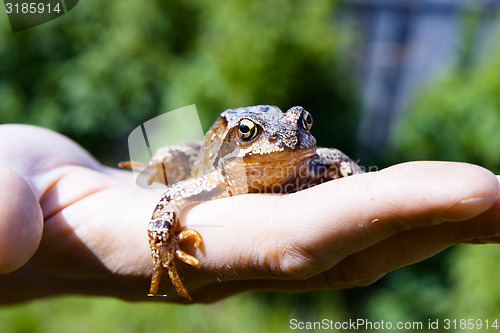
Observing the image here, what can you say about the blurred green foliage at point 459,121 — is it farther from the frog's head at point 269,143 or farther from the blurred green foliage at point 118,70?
the frog's head at point 269,143

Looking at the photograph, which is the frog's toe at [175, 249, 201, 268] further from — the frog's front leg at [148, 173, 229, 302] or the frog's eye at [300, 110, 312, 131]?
the frog's eye at [300, 110, 312, 131]

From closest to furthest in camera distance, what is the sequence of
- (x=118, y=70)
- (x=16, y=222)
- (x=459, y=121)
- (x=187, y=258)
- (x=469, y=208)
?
(x=469, y=208) < (x=16, y=222) < (x=187, y=258) < (x=459, y=121) < (x=118, y=70)

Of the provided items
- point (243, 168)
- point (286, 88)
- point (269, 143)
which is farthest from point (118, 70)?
point (269, 143)

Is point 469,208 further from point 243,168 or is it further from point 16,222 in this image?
point 16,222

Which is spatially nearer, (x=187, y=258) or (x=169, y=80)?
(x=187, y=258)

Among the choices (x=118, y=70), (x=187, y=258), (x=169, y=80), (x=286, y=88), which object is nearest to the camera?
(x=187, y=258)

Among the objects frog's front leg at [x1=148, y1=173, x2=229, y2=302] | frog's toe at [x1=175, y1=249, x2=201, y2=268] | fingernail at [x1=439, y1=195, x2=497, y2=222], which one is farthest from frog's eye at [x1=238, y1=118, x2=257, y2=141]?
fingernail at [x1=439, y1=195, x2=497, y2=222]

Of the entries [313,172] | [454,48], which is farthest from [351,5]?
[313,172]

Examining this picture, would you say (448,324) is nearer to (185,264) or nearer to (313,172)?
(313,172)
